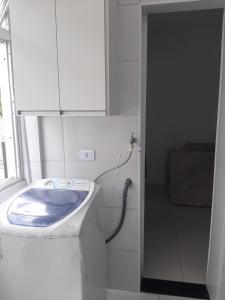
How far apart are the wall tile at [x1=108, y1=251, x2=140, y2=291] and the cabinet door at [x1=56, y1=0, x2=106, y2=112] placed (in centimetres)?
119

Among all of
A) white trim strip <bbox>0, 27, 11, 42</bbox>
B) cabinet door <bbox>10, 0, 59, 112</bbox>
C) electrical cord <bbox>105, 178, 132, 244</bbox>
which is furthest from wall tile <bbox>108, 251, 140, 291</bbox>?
white trim strip <bbox>0, 27, 11, 42</bbox>

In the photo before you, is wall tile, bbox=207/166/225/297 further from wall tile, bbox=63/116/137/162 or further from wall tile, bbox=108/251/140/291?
wall tile, bbox=63/116/137/162

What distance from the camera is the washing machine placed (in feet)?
3.91

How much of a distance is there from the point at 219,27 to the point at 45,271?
4.08 m

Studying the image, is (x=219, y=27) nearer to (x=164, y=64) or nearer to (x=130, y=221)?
(x=164, y=64)

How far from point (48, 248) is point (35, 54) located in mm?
1076

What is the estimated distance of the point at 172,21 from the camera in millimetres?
3520

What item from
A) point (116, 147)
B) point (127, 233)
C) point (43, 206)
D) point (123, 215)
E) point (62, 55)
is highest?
point (62, 55)

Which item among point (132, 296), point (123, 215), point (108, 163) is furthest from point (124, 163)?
point (132, 296)

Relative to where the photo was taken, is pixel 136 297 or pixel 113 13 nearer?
pixel 113 13

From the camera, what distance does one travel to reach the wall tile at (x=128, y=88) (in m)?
1.60

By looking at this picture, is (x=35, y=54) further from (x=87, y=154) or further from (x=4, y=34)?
(x=87, y=154)

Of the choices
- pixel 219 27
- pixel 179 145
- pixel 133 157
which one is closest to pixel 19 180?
pixel 133 157

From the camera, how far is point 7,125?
181 cm
